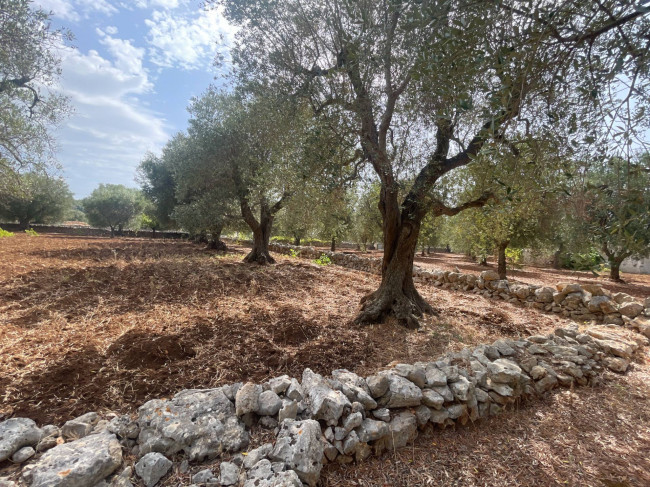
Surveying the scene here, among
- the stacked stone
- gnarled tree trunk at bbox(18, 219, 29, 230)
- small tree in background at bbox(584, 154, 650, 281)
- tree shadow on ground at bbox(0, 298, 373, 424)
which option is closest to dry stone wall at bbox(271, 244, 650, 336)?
the stacked stone

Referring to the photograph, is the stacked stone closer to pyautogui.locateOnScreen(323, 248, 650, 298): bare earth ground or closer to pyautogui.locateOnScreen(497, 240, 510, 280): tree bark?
pyautogui.locateOnScreen(323, 248, 650, 298): bare earth ground

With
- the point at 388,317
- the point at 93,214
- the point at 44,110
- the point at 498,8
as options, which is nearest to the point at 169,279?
the point at 388,317

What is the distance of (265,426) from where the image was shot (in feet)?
9.18

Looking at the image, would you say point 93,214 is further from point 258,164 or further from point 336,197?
point 336,197

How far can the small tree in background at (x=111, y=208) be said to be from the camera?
40.0m

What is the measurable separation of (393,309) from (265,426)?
474 centimetres

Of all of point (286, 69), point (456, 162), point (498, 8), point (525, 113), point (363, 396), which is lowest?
point (363, 396)

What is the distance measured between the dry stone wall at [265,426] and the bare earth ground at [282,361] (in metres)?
0.22

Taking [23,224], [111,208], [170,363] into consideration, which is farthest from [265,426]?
[111,208]

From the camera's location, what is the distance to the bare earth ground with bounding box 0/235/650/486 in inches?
110

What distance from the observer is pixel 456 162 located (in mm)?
6516

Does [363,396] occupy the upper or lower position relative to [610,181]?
lower

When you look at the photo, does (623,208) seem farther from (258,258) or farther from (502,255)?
(258,258)

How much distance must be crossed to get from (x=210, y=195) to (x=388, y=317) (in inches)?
428
